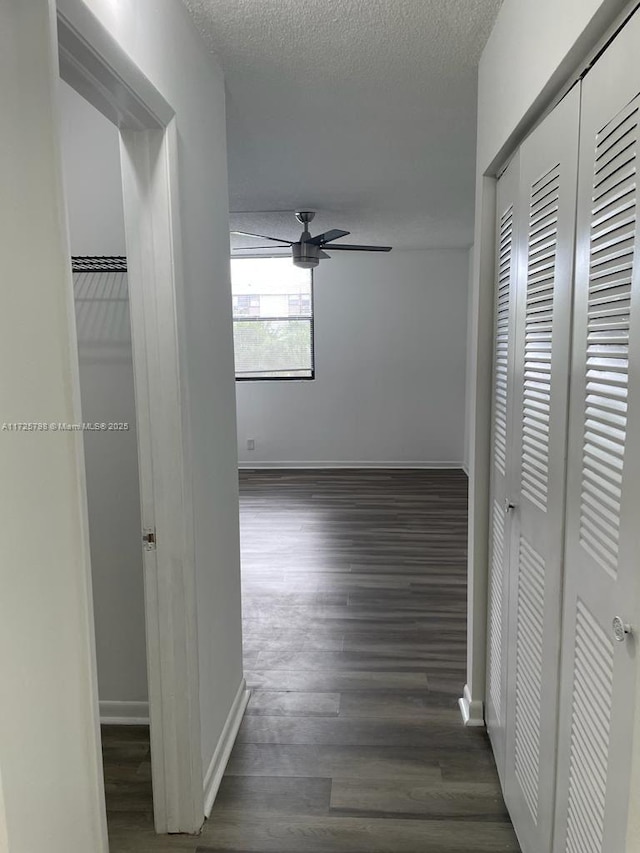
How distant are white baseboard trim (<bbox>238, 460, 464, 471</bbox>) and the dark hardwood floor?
8.49ft

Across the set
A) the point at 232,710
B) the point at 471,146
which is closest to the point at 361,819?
the point at 232,710

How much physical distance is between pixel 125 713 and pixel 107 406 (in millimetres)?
1274

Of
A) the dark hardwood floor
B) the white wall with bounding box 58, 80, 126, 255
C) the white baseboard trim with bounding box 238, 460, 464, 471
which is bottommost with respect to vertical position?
the dark hardwood floor

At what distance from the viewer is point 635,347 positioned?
3.26 ft

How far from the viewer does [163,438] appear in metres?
1.73

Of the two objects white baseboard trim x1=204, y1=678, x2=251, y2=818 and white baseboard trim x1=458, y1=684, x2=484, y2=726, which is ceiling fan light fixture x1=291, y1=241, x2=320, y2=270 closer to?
white baseboard trim x1=204, y1=678, x2=251, y2=818

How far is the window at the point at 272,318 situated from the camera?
6965mm

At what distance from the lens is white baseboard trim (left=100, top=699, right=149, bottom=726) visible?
245 centimetres

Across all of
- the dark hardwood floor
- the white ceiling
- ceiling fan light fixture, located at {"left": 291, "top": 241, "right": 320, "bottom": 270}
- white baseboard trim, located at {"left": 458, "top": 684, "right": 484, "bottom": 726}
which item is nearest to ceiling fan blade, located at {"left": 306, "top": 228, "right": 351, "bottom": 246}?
ceiling fan light fixture, located at {"left": 291, "top": 241, "right": 320, "bottom": 270}

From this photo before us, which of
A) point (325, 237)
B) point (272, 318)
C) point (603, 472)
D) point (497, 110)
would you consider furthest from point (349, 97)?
point (272, 318)

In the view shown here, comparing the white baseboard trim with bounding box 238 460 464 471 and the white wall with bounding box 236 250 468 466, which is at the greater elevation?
the white wall with bounding box 236 250 468 466

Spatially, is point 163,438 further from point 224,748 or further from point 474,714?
point 474,714

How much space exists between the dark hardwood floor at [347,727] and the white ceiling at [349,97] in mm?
2486

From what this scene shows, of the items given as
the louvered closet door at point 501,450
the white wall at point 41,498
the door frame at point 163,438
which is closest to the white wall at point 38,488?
the white wall at point 41,498
